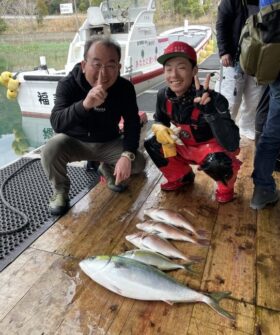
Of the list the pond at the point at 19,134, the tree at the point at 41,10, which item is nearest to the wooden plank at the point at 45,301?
the pond at the point at 19,134

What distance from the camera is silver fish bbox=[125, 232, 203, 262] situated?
5.78ft

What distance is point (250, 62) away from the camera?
1.81 metres

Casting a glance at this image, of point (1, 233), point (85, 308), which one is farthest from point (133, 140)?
point (85, 308)

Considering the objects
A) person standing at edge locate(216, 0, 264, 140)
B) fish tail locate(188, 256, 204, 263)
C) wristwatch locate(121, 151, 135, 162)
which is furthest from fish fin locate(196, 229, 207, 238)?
person standing at edge locate(216, 0, 264, 140)

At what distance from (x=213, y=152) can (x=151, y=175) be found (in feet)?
2.68

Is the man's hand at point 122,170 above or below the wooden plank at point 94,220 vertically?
above

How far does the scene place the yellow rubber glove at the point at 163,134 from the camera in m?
2.25

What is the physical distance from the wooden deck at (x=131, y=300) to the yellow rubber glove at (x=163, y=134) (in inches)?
19.4

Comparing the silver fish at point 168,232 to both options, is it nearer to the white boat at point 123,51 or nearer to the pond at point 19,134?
the pond at point 19,134

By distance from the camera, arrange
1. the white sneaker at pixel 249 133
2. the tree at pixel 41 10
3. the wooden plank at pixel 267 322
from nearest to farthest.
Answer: the wooden plank at pixel 267 322
the white sneaker at pixel 249 133
the tree at pixel 41 10

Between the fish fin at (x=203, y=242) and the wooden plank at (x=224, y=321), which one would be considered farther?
the fish fin at (x=203, y=242)

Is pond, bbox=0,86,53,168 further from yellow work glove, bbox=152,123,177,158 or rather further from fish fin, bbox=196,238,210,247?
fish fin, bbox=196,238,210,247

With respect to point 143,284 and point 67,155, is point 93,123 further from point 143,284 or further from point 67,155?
point 143,284

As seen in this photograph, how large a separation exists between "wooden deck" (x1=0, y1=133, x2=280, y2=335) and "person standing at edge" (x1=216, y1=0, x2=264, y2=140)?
125 cm
